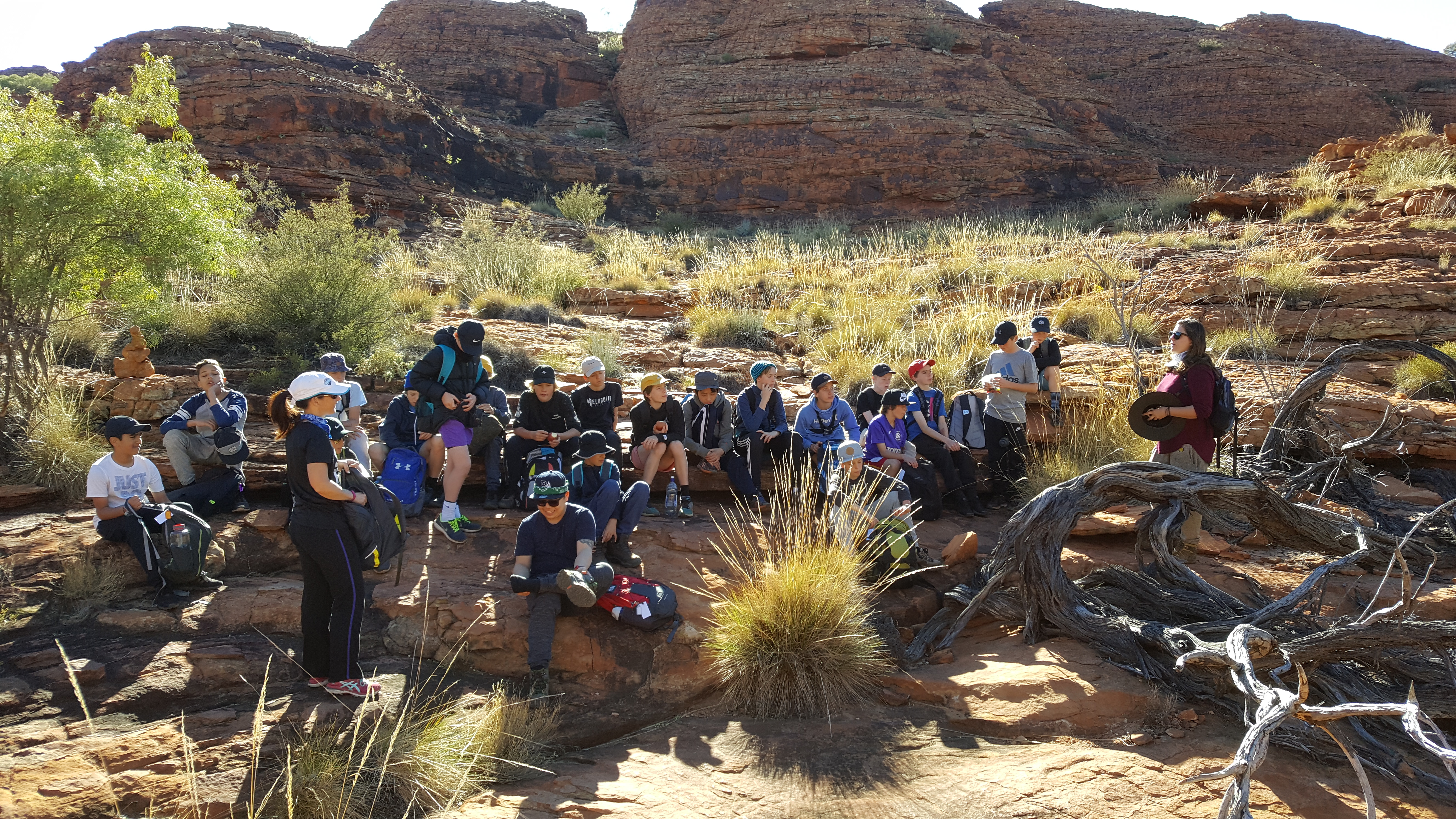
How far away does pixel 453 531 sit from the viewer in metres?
6.15

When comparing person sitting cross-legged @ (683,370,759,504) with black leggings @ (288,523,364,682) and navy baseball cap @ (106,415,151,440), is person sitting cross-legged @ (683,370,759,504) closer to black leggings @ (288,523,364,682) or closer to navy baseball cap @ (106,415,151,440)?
black leggings @ (288,523,364,682)

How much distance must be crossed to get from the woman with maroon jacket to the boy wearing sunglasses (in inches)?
164

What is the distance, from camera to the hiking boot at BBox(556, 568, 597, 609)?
497cm

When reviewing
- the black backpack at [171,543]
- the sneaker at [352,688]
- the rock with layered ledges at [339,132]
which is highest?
the rock with layered ledges at [339,132]

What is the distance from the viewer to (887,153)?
25.8 meters

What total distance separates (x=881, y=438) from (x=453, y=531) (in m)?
3.59

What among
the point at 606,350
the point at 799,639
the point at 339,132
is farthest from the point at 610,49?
the point at 799,639

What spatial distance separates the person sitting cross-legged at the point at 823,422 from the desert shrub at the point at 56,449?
594 centimetres

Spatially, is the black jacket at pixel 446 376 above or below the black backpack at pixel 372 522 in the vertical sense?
above

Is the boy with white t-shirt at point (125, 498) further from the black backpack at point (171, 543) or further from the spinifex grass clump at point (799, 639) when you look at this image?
the spinifex grass clump at point (799, 639)

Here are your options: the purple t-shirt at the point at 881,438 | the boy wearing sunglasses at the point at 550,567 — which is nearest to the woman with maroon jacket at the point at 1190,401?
the purple t-shirt at the point at 881,438

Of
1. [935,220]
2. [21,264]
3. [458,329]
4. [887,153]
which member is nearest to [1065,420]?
[458,329]

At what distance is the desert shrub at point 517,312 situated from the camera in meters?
12.4

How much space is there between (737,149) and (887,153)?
16.2 feet
